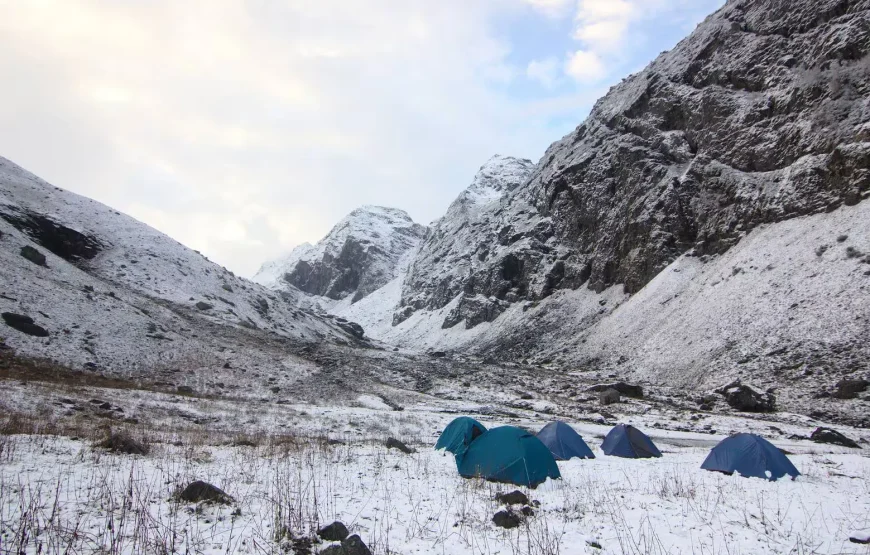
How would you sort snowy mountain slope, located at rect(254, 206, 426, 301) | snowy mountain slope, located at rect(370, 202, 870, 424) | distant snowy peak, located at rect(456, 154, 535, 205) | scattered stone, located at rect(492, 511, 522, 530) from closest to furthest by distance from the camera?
1. scattered stone, located at rect(492, 511, 522, 530)
2. snowy mountain slope, located at rect(370, 202, 870, 424)
3. distant snowy peak, located at rect(456, 154, 535, 205)
4. snowy mountain slope, located at rect(254, 206, 426, 301)

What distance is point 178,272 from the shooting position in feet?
173

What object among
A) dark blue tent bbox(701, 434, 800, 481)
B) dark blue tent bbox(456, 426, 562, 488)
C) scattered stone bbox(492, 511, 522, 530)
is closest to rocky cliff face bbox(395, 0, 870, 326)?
dark blue tent bbox(701, 434, 800, 481)

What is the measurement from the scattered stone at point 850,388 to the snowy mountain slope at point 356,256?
123m

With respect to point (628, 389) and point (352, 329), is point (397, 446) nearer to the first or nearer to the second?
point (628, 389)

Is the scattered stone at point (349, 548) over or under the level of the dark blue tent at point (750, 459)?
under

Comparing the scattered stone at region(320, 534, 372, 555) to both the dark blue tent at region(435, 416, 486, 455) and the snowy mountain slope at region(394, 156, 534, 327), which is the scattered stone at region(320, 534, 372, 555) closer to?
the dark blue tent at region(435, 416, 486, 455)

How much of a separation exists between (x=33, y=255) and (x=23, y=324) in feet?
40.8

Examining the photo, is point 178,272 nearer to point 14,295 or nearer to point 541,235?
point 14,295

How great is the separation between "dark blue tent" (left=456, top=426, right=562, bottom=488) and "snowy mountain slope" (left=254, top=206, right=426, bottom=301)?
12958cm

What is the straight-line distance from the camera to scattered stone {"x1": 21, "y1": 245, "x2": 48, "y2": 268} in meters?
35.3

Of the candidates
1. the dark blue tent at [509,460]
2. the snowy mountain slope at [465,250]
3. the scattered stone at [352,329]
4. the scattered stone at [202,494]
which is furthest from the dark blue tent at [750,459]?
the scattered stone at [352,329]

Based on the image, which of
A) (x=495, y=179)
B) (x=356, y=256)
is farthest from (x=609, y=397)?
(x=356, y=256)

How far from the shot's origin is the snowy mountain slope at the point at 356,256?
149375mm

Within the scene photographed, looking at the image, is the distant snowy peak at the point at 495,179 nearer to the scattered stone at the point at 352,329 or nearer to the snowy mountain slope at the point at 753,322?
the scattered stone at the point at 352,329
